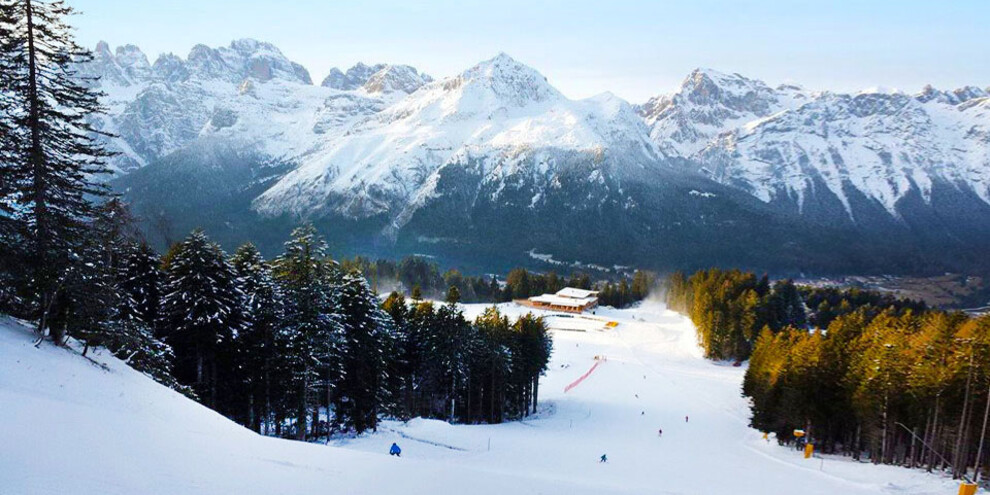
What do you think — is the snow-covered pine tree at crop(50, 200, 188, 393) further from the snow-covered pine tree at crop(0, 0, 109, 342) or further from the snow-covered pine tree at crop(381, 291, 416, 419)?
the snow-covered pine tree at crop(381, 291, 416, 419)

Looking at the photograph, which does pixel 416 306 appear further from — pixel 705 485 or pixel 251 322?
pixel 705 485

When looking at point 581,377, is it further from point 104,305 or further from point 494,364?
point 104,305

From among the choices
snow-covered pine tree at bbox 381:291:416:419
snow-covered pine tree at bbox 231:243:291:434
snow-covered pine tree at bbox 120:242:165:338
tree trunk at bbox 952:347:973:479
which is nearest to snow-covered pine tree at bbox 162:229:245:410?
snow-covered pine tree at bbox 231:243:291:434

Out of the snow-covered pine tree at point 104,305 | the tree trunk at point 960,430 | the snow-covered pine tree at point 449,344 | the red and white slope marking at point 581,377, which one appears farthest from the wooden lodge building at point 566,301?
the snow-covered pine tree at point 104,305

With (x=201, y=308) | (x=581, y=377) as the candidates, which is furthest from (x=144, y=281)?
(x=581, y=377)

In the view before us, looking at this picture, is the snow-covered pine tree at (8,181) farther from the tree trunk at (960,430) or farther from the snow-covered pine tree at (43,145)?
the tree trunk at (960,430)

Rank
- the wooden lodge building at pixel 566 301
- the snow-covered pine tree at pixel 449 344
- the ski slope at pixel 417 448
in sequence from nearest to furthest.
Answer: the ski slope at pixel 417 448 → the snow-covered pine tree at pixel 449 344 → the wooden lodge building at pixel 566 301

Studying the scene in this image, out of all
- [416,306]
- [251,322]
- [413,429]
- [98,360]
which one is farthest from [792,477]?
[98,360]
